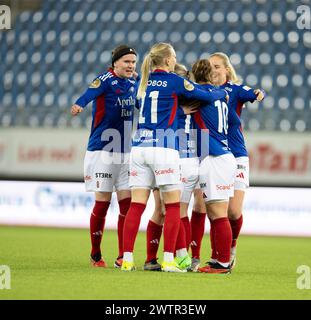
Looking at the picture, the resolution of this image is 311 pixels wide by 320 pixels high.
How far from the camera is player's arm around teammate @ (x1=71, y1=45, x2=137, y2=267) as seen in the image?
7.50 metres

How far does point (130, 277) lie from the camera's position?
645 cm

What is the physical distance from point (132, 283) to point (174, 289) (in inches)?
16.6

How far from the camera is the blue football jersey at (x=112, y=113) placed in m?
7.49

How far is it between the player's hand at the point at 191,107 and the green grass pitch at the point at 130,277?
1344mm

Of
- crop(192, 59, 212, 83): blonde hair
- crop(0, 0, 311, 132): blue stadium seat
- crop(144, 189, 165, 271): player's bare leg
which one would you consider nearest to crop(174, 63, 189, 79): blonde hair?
crop(192, 59, 212, 83): blonde hair

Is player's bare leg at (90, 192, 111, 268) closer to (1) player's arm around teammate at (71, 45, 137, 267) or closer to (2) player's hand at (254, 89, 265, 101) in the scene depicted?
(1) player's arm around teammate at (71, 45, 137, 267)

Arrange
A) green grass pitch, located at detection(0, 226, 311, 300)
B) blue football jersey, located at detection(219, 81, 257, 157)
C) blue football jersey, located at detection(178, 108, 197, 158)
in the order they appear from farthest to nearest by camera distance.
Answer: blue football jersey, located at detection(219, 81, 257, 157)
blue football jersey, located at detection(178, 108, 197, 158)
green grass pitch, located at detection(0, 226, 311, 300)

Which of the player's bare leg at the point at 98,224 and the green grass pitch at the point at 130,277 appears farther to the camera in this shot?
the player's bare leg at the point at 98,224

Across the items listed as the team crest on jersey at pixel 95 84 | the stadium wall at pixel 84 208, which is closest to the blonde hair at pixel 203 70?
the team crest on jersey at pixel 95 84

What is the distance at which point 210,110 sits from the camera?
6957 millimetres

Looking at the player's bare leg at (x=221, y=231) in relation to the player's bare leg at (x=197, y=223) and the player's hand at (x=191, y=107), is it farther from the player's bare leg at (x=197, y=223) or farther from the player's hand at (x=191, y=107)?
the player's hand at (x=191, y=107)

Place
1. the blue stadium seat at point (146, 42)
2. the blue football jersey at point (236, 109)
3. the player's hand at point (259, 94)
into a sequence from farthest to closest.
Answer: the blue stadium seat at point (146, 42) → the blue football jersey at point (236, 109) → the player's hand at point (259, 94)

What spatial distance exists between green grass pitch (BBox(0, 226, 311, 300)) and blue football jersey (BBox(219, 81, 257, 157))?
113cm

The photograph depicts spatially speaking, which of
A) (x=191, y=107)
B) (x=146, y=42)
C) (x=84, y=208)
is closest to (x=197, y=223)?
(x=191, y=107)
